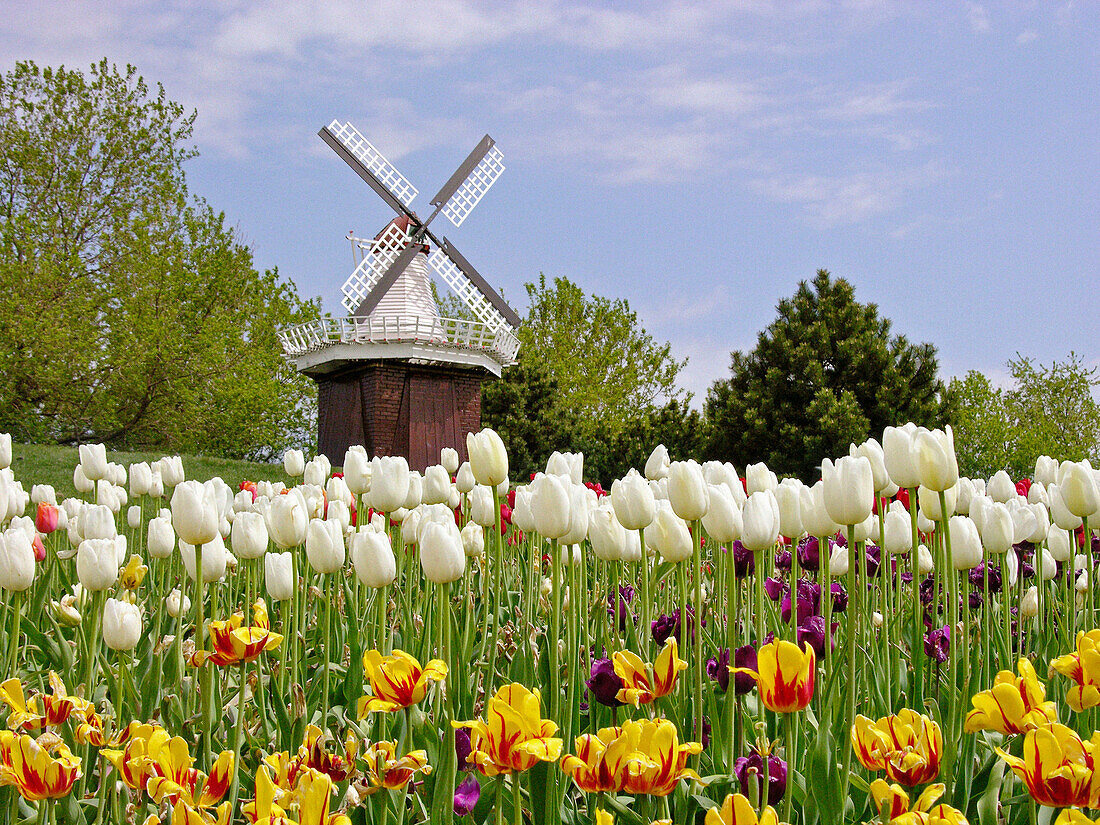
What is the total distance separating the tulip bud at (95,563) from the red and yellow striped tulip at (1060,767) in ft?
6.49

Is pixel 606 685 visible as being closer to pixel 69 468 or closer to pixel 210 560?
pixel 210 560

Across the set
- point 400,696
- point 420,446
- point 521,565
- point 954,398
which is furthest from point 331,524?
point 954,398

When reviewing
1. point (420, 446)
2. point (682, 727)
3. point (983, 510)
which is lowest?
point (682, 727)

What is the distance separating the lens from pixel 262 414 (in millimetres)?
27141

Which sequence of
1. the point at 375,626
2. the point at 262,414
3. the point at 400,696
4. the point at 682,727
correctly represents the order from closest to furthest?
the point at 400,696 → the point at 682,727 → the point at 375,626 → the point at 262,414

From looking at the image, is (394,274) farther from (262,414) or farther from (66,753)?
(66,753)

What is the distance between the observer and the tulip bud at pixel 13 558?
7.14ft

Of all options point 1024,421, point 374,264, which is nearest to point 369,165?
point 374,264

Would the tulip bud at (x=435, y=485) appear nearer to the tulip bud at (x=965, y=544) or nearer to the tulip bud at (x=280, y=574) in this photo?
the tulip bud at (x=280, y=574)

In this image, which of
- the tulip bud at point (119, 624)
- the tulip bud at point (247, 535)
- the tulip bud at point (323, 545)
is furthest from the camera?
the tulip bud at point (247, 535)

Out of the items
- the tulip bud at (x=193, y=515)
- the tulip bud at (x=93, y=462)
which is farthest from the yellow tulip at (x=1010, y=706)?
the tulip bud at (x=93, y=462)

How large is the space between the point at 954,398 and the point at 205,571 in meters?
24.4

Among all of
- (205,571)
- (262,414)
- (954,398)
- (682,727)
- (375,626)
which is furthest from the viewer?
(262,414)

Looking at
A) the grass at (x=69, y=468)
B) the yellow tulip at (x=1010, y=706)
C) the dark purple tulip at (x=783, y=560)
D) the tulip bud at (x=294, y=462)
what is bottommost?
the yellow tulip at (x=1010, y=706)
